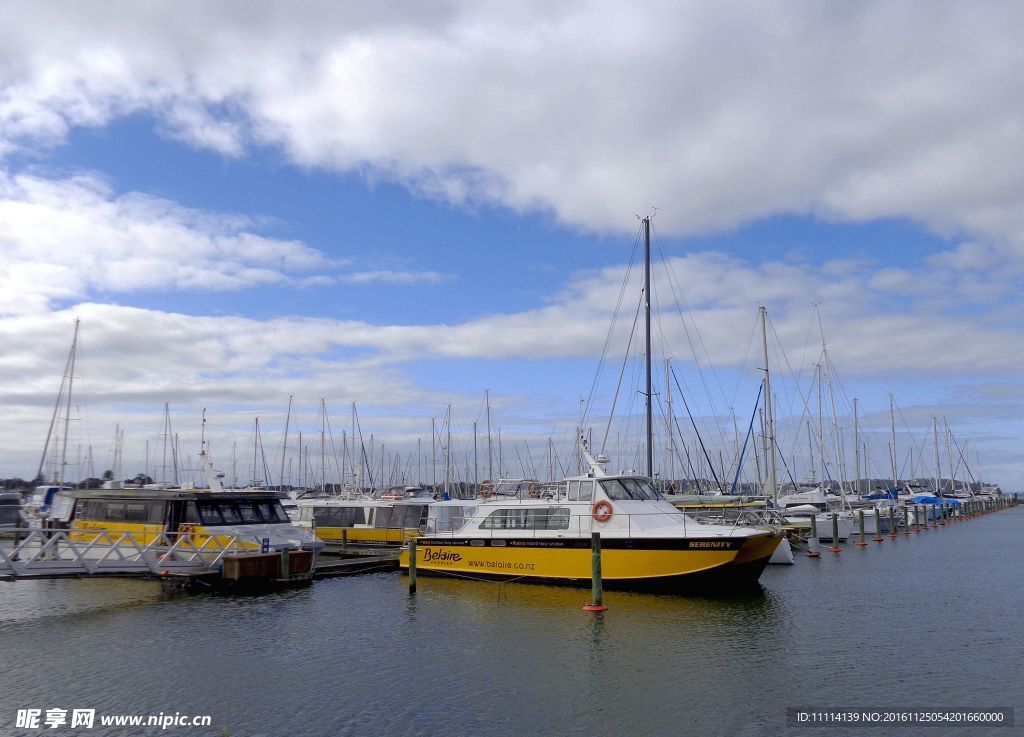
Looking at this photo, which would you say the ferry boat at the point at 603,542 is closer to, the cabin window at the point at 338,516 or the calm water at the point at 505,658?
the calm water at the point at 505,658

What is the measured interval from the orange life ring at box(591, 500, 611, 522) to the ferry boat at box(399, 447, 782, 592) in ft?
0.10

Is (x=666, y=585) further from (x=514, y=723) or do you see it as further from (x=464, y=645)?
(x=514, y=723)

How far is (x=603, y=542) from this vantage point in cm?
2289

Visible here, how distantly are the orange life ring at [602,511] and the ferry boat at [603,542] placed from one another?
0.10 feet

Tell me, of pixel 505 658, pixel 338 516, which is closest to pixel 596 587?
pixel 505 658

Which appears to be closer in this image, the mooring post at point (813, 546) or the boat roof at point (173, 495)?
the boat roof at point (173, 495)

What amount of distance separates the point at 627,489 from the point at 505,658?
357 inches

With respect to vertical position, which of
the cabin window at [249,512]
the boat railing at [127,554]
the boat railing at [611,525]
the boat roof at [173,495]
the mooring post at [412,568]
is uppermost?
the boat roof at [173,495]

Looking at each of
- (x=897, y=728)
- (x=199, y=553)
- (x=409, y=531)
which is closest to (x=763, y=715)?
(x=897, y=728)

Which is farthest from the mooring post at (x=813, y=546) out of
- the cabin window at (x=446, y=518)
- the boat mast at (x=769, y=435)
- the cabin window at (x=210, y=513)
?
the cabin window at (x=210, y=513)

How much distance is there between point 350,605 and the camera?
22.0 metres

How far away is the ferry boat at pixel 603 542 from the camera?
2178 cm

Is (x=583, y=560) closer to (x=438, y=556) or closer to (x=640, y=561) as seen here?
(x=640, y=561)

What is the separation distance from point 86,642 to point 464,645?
8.63m
